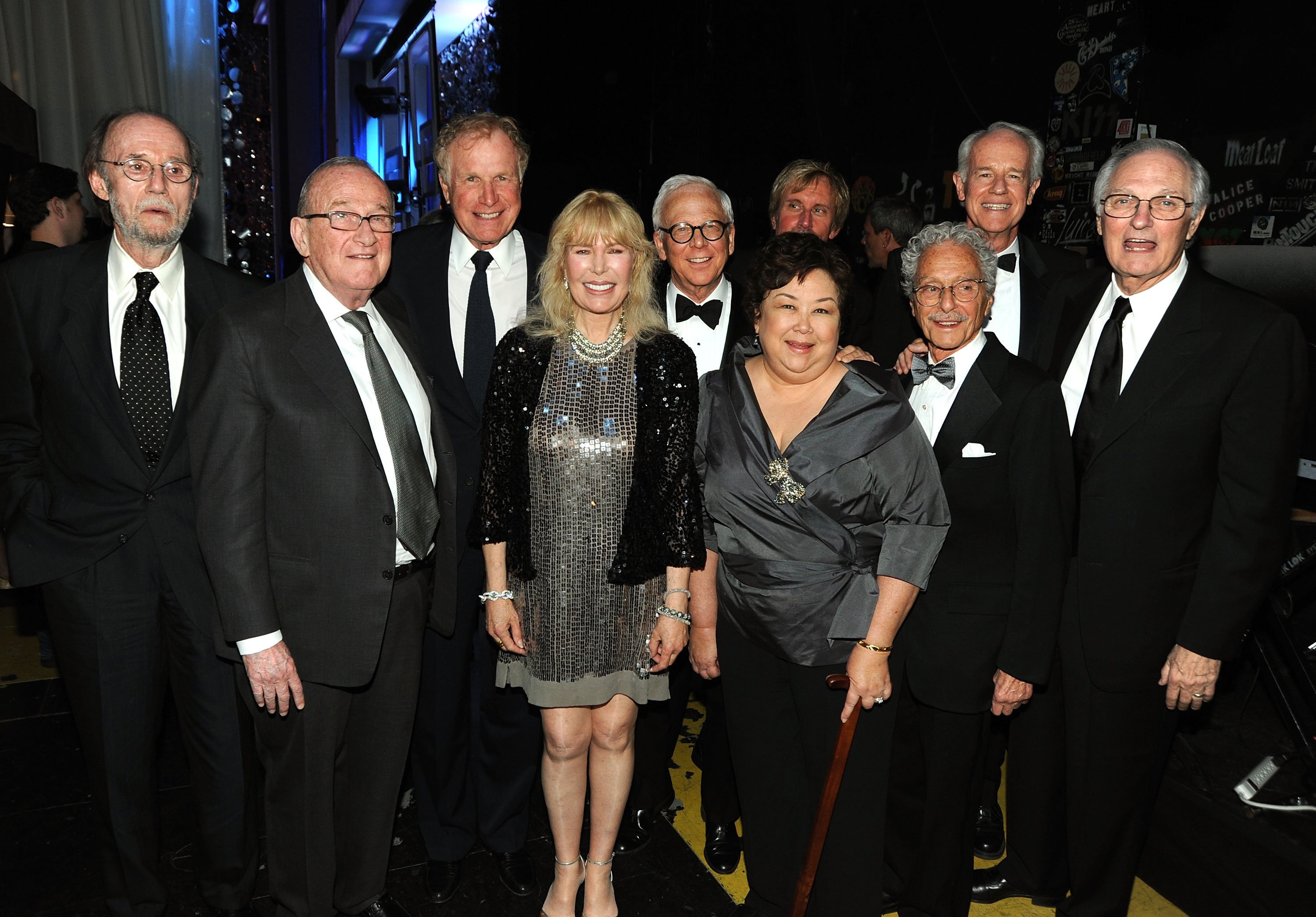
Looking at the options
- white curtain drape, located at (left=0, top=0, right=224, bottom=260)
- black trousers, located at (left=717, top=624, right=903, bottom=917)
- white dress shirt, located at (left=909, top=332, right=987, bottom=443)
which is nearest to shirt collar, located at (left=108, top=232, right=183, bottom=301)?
black trousers, located at (left=717, top=624, right=903, bottom=917)

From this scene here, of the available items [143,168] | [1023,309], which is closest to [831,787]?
[1023,309]

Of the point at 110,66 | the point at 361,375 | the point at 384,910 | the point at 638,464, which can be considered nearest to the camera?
the point at 361,375

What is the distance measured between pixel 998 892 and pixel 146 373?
113 inches

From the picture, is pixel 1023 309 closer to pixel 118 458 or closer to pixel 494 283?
pixel 494 283

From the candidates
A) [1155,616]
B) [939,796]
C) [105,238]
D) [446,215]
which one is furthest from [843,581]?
[105,238]

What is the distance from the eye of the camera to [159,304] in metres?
2.29

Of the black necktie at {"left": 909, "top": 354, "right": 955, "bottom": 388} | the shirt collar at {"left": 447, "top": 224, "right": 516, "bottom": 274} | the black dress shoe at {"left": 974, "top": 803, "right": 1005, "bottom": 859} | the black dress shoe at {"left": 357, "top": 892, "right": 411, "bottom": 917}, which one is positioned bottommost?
the black dress shoe at {"left": 974, "top": 803, "right": 1005, "bottom": 859}

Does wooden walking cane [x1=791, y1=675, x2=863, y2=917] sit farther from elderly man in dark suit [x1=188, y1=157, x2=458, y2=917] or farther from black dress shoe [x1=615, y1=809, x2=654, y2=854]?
elderly man in dark suit [x1=188, y1=157, x2=458, y2=917]

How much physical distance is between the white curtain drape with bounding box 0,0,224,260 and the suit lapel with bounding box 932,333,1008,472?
14.6 ft

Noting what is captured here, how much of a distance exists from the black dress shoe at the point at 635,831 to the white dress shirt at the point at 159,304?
1946 millimetres

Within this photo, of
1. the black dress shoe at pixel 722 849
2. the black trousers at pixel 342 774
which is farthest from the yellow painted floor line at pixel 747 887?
the black trousers at pixel 342 774

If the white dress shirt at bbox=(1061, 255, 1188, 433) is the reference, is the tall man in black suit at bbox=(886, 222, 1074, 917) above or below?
below

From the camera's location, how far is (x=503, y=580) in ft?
7.77

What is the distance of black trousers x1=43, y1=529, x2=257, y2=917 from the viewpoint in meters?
2.27
